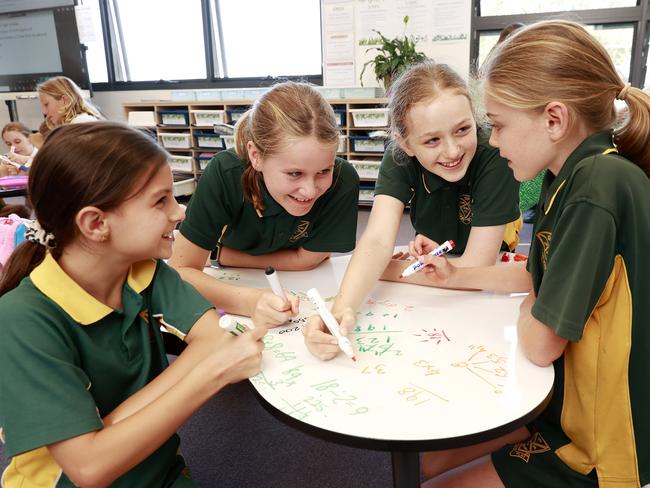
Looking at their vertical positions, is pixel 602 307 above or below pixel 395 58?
below

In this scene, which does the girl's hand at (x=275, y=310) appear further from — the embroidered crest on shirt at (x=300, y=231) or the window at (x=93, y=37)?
the window at (x=93, y=37)

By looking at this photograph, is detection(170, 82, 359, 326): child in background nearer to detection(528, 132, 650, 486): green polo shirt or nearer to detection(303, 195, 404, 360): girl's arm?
detection(303, 195, 404, 360): girl's arm

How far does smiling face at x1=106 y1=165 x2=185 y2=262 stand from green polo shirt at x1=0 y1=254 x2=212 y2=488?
9cm

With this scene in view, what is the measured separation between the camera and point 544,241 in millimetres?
877

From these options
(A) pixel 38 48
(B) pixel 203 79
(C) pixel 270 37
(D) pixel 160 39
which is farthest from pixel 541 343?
(A) pixel 38 48

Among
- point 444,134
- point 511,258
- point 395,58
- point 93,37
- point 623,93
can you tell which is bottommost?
point 511,258

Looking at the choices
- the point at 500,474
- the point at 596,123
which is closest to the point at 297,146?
the point at 596,123

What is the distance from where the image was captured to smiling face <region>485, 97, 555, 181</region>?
877 mm

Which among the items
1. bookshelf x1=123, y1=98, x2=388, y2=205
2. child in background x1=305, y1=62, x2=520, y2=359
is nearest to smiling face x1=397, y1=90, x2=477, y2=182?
child in background x1=305, y1=62, x2=520, y2=359

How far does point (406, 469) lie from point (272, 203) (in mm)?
725

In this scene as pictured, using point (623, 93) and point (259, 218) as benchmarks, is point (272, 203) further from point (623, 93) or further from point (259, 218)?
point (623, 93)

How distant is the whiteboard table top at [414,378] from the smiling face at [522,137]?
299mm

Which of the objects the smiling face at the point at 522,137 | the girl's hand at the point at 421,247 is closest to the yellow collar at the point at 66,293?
the girl's hand at the point at 421,247

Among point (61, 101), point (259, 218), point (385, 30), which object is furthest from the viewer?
point (385, 30)
